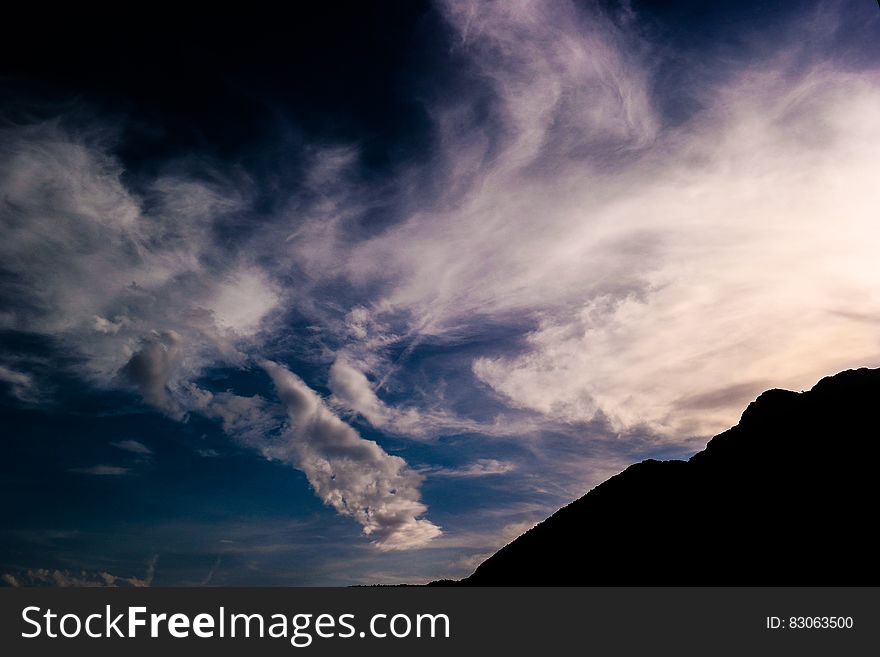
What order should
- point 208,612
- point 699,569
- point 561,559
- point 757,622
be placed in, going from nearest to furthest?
point 208,612 < point 757,622 < point 699,569 < point 561,559

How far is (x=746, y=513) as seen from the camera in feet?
189

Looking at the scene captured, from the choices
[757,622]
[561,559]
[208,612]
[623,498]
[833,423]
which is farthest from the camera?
[623,498]

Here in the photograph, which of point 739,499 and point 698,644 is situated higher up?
point 739,499

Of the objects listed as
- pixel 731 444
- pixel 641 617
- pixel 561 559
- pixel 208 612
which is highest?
pixel 731 444

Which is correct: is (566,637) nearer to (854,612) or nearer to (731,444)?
(854,612)

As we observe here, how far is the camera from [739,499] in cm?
6072

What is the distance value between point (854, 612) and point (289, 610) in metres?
26.1

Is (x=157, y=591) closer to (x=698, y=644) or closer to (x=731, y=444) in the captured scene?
(x=698, y=644)

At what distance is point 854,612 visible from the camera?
76.9 feet

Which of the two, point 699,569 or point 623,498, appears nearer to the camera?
point 699,569

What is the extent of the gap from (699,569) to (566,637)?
41222 mm

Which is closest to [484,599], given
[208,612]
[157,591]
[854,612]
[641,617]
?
[641,617]

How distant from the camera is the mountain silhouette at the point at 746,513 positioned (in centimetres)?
4762

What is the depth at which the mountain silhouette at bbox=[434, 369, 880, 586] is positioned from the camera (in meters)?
47.6
